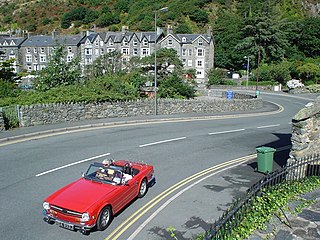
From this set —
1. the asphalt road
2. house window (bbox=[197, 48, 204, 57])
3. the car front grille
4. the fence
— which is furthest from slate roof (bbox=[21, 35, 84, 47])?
the car front grille

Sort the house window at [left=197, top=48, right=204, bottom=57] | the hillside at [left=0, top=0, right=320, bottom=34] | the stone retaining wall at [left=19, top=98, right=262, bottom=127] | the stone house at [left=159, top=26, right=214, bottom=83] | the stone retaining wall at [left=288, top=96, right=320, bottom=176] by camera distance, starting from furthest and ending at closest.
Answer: the hillside at [left=0, top=0, right=320, bottom=34] → the house window at [left=197, top=48, right=204, bottom=57] → the stone house at [left=159, top=26, right=214, bottom=83] → the stone retaining wall at [left=19, top=98, right=262, bottom=127] → the stone retaining wall at [left=288, top=96, right=320, bottom=176]

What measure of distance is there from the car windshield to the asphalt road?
3.20ft

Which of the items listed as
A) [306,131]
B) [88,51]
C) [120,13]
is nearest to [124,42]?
[88,51]

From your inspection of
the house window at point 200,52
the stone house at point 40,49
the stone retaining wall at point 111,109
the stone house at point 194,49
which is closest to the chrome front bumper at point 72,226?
the stone retaining wall at point 111,109

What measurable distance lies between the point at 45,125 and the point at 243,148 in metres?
12.1

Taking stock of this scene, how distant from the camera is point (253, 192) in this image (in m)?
7.87

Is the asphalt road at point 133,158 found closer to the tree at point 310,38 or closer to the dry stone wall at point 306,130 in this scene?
the dry stone wall at point 306,130

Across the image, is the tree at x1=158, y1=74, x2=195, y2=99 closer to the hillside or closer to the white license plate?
the white license plate

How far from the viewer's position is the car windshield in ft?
29.7

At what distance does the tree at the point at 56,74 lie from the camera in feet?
93.0

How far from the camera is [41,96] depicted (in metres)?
22.3

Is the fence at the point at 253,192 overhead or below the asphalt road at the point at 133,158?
overhead

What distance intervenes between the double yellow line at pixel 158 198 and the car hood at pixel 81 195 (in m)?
0.92

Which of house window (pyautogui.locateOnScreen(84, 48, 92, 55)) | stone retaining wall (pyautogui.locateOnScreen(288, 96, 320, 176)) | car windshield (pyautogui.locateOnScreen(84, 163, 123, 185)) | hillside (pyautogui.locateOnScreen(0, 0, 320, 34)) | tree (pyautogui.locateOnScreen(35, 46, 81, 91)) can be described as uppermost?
hillside (pyautogui.locateOnScreen(0, 0, 320, 34))
